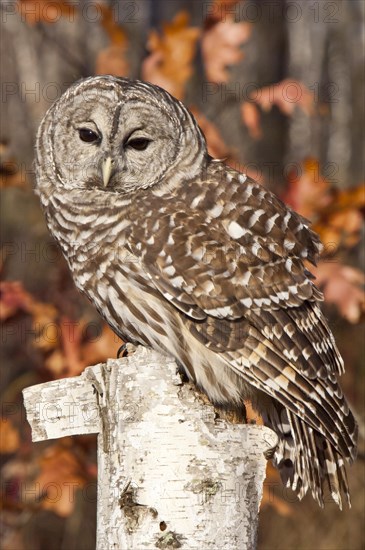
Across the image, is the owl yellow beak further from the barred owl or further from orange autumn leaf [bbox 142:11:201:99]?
orange autumn leaf [bbox 142:11:201:99]

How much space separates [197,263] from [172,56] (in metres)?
2.10

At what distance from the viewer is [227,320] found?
11.9ft

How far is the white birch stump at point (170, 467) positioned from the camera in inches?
110

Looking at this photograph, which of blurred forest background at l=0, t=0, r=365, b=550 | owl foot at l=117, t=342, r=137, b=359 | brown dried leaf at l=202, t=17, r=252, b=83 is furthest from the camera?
brown dried leaf at l=202, t=17, r=252, b=83

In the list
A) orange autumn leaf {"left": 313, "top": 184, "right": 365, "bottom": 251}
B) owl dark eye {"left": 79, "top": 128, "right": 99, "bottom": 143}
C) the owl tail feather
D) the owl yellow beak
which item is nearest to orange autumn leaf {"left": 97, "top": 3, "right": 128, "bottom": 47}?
orange autumn leaf {"left": 313, "top": 184, "right": 365, "bottom": 251}

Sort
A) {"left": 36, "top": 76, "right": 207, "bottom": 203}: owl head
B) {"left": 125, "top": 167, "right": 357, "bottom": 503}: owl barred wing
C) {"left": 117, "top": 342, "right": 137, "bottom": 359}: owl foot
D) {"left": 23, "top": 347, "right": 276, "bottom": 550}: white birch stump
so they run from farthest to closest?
{"left": 36, "top": 76, "right": 207, "bottom": 203}: owl head < {"left": 117, "top": 342, "right": 137, "bottom": 359}: owl foot < {"left": 125, "top": 167, "right": 357, "bottom": 503}: owl barred wing < {"left": 23, "top": 347, "right": 276, "bottom": 550}: white birch stump

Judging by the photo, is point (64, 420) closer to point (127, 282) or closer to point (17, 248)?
point (127, 282)

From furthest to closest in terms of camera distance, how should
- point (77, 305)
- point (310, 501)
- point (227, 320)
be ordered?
point (310, 501)
point (77, 305)
point (227, 320)

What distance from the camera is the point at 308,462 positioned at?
3699 millimetres

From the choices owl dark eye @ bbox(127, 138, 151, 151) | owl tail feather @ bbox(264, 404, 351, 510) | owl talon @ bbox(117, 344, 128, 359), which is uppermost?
owl dark eye @ bbox(127, 138, 151, 151)

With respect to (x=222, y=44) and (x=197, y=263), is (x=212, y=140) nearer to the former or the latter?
(x=222, y=44)

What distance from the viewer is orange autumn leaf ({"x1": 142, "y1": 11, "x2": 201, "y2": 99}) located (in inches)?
211

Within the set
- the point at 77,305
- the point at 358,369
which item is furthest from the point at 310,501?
the point at 77,305

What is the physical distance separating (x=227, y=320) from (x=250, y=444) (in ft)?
2.71
